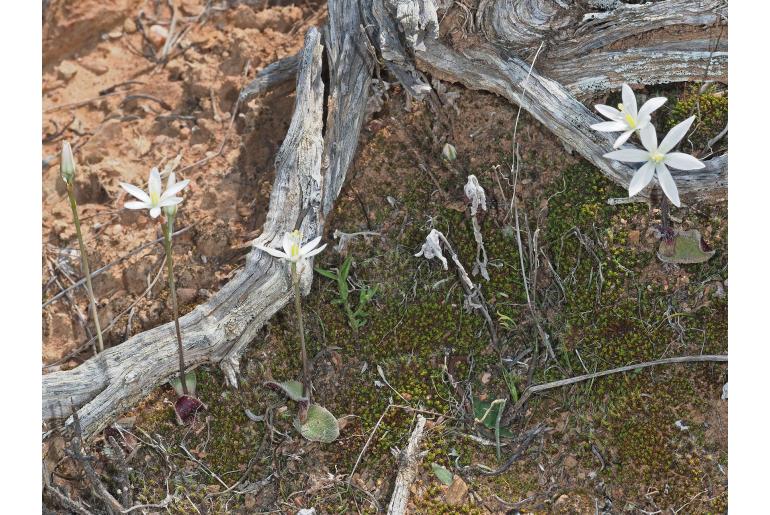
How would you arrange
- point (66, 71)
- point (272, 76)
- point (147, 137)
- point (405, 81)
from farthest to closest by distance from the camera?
point (66, 71) < point (147, 137) < point (272, 76) < point (405, 81)

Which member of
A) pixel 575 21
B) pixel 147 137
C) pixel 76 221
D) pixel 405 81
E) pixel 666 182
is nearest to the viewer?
pixel 666 182

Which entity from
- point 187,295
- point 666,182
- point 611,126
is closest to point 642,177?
point 666,182

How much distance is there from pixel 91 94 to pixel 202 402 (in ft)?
6.21

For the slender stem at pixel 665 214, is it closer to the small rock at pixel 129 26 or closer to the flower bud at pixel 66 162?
the flower bud at pixel 66 162

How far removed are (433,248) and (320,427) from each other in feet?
2.79

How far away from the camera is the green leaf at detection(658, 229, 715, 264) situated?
320cm

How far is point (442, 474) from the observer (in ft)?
9.93

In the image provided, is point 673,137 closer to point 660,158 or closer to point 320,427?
point 660,158

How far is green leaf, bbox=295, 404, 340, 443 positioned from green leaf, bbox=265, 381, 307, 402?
8cm

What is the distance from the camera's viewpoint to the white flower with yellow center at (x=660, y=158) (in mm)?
2879

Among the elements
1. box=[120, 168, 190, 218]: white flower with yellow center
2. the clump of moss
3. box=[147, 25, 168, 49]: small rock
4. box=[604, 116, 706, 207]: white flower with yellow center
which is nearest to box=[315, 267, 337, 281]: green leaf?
box=[120, 168, 190, 218]: white flower with yellow center

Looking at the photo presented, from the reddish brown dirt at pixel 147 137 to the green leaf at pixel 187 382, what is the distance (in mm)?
319

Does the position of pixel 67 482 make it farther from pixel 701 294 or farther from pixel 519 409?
pixel 701 294

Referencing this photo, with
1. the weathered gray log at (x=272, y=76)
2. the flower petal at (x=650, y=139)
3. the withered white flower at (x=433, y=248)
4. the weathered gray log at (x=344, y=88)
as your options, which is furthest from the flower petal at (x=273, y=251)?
the flower petal at (x=650, y=139)
